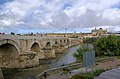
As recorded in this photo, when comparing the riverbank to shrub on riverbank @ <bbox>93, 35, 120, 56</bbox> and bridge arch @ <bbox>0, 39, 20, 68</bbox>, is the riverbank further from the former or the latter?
bridge arch @ <bbox>0, 39, 20, 68</bbox>

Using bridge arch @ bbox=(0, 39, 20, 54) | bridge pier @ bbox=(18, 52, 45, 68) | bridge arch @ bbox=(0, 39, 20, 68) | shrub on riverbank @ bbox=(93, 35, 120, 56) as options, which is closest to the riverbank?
shrub on riverbank @ bbox=(93, 35, 120, 56)

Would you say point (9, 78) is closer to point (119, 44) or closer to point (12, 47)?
point (12, 47)

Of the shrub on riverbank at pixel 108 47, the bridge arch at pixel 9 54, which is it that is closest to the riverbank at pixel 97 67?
the shrub on riverbank at pixel 108 47

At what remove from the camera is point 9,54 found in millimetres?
34812

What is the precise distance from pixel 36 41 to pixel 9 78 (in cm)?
2042

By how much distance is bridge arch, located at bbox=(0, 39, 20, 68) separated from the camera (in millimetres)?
34156

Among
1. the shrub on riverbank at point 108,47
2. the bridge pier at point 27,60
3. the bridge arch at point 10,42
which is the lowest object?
the bridge pier at point 27,60

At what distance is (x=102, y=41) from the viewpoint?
3422cm

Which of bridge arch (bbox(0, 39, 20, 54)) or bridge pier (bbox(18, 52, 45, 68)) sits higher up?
bridge arch (bbox(0, 39, 20, 54))

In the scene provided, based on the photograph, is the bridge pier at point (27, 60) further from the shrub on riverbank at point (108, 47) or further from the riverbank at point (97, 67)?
the riverbank at point (97, 67)

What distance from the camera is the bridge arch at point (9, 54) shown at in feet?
112

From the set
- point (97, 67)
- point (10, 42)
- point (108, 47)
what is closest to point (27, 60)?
point (10, 42)

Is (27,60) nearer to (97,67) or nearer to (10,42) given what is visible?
(10,42)

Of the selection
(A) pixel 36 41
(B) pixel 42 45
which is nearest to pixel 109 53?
(A) pixel 36 41
